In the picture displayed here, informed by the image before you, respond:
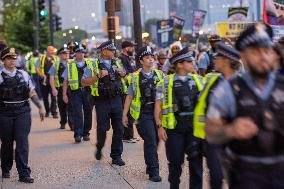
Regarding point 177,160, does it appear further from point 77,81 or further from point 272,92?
point 77,81

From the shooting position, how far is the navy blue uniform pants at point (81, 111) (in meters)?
12.0

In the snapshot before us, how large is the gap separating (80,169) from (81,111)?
2802 millimetres

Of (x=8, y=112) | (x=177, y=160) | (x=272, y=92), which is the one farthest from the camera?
(x=8, y=112)

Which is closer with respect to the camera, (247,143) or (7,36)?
(247,143)

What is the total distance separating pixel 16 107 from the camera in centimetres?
848

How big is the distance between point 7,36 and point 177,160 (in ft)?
123

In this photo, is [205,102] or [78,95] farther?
[78,95]

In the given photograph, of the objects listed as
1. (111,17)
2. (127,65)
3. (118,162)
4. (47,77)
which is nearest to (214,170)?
(118,162)

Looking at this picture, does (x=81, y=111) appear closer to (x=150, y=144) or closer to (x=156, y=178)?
(x=150, y=144)

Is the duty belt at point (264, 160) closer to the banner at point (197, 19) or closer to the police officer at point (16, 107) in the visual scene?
the police officer at point (16, 107)

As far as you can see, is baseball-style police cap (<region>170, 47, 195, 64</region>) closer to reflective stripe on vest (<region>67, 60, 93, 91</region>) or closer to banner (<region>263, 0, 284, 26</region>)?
reflective stripe on vest (<region>67, 60, 93, 91</region>)

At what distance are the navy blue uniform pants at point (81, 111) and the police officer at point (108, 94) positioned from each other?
7.49 ft

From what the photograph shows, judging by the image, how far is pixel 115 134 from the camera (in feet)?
31.3

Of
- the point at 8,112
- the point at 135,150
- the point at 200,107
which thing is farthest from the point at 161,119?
the point at 135,150
